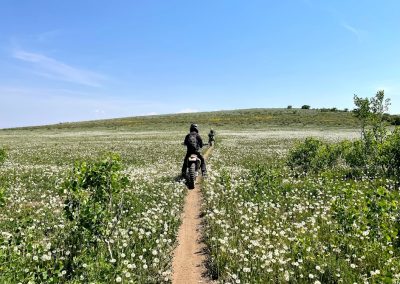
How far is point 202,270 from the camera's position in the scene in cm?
794

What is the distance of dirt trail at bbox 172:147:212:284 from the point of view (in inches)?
300

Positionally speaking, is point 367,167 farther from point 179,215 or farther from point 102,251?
point 102,251

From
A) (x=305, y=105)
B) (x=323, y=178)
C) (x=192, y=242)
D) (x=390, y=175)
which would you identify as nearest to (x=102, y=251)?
(x=192, y=242)

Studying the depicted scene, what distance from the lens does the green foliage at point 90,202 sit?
7.71 meters

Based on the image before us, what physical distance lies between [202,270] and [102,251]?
7.29 ft

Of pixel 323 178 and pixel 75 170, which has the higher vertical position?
pixel 75 170

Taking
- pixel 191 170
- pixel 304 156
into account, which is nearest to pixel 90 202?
pixel 191 170

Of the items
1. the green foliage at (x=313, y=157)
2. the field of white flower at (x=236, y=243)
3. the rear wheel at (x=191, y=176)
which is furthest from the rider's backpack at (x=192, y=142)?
the green foliage at (x=313, y=157)

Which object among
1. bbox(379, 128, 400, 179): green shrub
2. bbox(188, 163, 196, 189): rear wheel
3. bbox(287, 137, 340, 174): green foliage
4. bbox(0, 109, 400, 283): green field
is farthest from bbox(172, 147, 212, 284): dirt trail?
bbox(287, 137, 340, 174): green foliage

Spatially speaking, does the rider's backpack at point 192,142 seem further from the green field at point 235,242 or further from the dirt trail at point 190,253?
the dirt trail at point 190,253

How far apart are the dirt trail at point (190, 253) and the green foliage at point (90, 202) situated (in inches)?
67.0

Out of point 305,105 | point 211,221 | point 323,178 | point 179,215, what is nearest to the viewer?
point 211,221

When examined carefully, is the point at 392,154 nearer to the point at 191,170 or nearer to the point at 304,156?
the point at 304,156

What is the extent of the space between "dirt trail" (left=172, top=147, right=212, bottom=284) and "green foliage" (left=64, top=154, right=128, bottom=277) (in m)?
1.70
